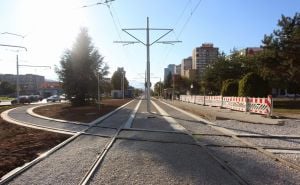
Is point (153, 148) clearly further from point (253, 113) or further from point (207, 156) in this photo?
point (253, 113)

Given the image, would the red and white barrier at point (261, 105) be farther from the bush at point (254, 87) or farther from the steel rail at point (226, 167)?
the steel rail at point (226, 167)

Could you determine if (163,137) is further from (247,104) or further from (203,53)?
(203,53)

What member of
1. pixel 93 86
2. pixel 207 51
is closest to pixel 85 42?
pixel 93 86

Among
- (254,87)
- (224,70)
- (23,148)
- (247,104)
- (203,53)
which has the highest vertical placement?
(203,53)

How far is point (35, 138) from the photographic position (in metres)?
15.0

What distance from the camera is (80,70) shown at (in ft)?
141

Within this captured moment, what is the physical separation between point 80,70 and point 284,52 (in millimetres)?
20937

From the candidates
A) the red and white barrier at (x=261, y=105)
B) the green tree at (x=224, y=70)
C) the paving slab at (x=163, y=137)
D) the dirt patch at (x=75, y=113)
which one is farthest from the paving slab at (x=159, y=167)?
the green tree at (x=224, y=70)

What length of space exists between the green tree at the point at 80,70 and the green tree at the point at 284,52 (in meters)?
18.0

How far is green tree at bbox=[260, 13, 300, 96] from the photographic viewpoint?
38.1m

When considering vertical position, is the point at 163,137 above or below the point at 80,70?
below

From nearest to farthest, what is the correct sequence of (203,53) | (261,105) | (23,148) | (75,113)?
1. (23,148)
2. (261,105)
3. (75,113)
4. (203,53)

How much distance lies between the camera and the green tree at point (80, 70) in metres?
43.2

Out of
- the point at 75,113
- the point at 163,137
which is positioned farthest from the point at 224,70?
the point at 163,137
